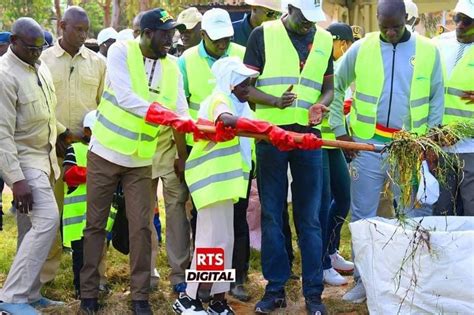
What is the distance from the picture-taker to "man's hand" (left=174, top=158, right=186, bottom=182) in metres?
6.04

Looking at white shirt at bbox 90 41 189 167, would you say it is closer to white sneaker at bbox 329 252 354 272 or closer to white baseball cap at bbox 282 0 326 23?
white baseball cap at bbox 282 0 326 23

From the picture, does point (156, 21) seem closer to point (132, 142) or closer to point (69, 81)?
point (132, 142)

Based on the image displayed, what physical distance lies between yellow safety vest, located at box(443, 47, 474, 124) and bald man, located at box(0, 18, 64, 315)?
9.67 ft

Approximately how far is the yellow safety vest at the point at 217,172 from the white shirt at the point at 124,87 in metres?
0.43

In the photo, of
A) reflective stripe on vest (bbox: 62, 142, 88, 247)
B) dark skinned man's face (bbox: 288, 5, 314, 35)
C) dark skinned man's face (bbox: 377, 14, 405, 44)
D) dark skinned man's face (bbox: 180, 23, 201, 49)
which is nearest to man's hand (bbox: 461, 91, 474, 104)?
dark skinned man's face (bbox: 377, 14, 405, 44)

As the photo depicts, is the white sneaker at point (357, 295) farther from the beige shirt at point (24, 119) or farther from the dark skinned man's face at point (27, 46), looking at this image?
the dark skinned man's face at point (27, 46)

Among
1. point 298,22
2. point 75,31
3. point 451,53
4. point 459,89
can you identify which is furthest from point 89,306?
point 451,53

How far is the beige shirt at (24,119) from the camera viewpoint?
5277 millimetres

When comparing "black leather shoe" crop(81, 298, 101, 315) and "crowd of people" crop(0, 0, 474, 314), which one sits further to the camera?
"black leather shoe" crop(81, 298, 101, 315)

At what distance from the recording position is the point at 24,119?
546 cm

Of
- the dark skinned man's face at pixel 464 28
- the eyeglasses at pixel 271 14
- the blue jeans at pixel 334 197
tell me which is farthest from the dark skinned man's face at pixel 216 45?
the dark skinned man's face at pixel 464 28

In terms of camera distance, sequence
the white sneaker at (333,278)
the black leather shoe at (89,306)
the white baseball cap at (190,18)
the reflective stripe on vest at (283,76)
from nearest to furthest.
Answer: the reflective stripe on vest at (283,76) < the black leather shoe at (89,306) < the white sneaker at (333,278) < the white baseball cap at (190,18)

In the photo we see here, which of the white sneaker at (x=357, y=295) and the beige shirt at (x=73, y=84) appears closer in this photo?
the white sneaker at (x=357, y=295)

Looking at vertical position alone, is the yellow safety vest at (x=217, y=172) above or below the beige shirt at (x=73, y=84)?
below
